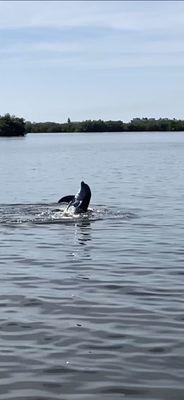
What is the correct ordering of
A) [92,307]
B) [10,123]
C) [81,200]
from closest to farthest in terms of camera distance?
[92,307]
[81,200]
[10,123]

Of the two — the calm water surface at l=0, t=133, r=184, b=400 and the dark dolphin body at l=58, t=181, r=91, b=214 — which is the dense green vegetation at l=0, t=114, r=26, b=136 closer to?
the dark dolphin body at l=58, t=181, r=91, b=214

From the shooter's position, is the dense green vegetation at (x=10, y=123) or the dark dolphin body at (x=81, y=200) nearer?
the dark dolphin body at (x=81, y=200)

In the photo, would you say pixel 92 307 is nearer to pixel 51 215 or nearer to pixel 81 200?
pixel 51 215

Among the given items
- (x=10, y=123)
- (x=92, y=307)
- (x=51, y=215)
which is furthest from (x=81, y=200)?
(x=10, y=123)

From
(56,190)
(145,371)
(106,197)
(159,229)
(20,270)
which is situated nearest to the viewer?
(145,371)

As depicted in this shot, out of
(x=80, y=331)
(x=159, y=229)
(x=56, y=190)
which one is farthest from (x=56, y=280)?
(x=56, y=190)

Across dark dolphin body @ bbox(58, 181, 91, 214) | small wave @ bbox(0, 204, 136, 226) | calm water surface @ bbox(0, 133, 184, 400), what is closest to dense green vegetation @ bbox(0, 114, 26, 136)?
small wave @ bbox(0, 204, 136, 226)

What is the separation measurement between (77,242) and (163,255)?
3138 mm

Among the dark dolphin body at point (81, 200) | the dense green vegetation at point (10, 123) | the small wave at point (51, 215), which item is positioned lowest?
the dense green vegetation at point (10, 123)

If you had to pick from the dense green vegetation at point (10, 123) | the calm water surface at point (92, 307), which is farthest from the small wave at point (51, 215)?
the dense green vegetation at point (10, 123)

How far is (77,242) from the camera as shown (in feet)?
62.5

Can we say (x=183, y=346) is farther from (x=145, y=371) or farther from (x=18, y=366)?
(x=18, y=366)

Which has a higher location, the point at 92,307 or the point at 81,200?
the point at 92,307

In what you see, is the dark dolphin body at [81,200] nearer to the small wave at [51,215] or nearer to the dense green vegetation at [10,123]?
the small wave at [51,215]
